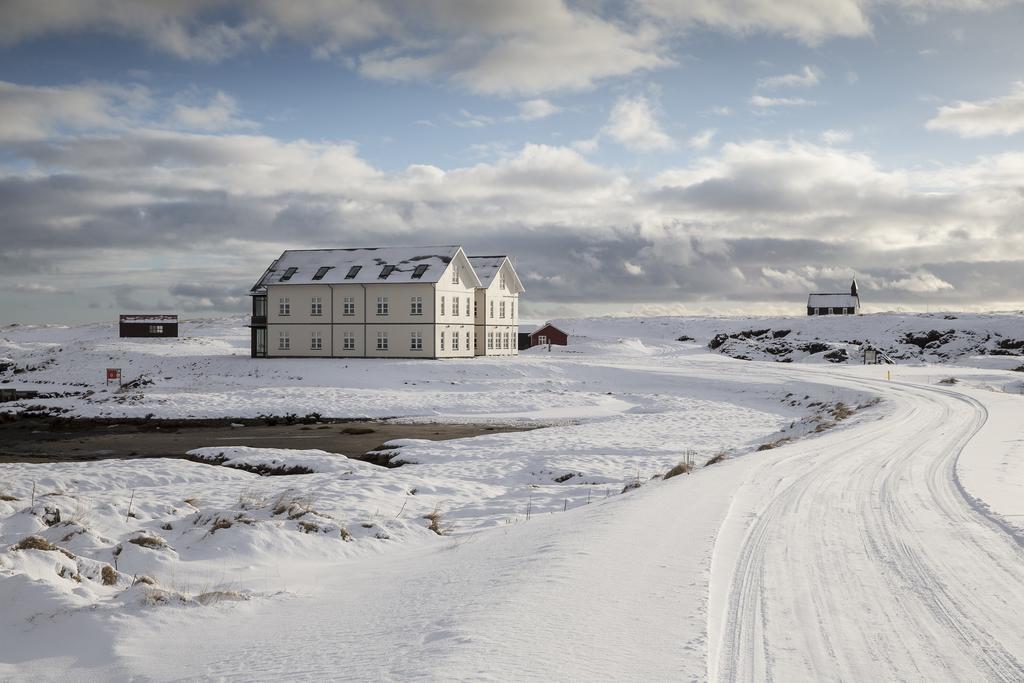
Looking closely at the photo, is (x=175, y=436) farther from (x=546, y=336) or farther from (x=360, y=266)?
(x=546, y=336)

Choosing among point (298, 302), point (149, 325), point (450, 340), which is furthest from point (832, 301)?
point (149, 325)

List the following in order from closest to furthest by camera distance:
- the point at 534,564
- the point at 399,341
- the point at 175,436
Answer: the point at 534,564
the point at 175,436
the point at 399,341

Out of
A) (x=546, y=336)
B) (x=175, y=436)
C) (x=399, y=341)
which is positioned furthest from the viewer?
(x=546, y=336)

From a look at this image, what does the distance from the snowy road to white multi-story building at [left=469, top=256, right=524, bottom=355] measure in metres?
47.1

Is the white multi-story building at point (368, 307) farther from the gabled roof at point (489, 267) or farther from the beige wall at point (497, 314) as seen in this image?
the gabled roof at point (489, 267)

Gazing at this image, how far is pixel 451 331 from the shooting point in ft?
183

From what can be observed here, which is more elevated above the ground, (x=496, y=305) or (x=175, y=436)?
(x=496, y=305)

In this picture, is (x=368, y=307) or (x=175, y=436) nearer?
(x=175, y=436)

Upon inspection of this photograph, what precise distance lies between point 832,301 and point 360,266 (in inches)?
3661

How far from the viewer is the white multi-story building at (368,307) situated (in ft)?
177

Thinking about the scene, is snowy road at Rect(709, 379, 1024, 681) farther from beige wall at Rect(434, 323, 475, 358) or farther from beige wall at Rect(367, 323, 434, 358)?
beige wall at Rect(434, 323, 475, 358)

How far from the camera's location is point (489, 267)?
63469 millimetres

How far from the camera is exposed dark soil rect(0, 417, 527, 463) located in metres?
24.2

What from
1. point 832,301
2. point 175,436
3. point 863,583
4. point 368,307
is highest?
point 832,301
